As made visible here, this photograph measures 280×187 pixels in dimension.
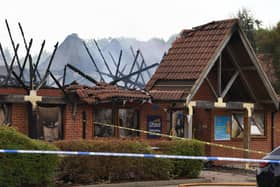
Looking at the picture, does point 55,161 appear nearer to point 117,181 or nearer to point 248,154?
point 117,181

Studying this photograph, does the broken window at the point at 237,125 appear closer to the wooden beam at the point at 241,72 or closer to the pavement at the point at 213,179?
the wooden beam at the point at 241,72

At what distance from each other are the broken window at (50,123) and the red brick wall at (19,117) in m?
0.50

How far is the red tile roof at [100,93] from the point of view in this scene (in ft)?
65.4

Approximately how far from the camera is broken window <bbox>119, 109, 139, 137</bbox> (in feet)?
72.1

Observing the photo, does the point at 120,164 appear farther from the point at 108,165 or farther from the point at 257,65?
the point at 257,65

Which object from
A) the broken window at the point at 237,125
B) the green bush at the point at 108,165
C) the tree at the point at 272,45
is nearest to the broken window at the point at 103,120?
the green bush at the point at 108,165

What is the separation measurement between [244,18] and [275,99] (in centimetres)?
2478

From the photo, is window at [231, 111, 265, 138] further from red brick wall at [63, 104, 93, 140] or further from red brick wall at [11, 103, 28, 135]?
red brick wall at [11, 103, 28, 135]

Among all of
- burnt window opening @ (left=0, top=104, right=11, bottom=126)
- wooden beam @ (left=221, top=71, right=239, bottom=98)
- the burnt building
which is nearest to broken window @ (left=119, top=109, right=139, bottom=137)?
the burnt building

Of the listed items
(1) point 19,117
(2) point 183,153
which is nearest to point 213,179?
(2) point 183,153

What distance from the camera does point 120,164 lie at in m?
16.1

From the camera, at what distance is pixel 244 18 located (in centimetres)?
4850

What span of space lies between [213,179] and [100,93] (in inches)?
175

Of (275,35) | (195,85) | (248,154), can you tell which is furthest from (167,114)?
(275,35)
